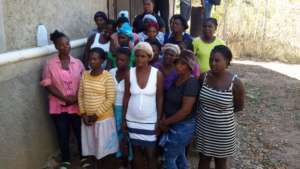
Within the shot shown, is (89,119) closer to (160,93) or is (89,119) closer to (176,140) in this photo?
(160,93)

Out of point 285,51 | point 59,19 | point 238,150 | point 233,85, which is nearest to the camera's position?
point 233,85

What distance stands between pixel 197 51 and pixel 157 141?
4.63ft

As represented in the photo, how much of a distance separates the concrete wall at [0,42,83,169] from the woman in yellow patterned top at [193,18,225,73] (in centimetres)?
180

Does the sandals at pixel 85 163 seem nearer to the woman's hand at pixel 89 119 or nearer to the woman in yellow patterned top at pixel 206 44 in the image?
the woman's hand at pixel 89 119

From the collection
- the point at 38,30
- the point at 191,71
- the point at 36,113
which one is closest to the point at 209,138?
the point at 191,71

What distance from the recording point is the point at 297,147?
518 centimetres

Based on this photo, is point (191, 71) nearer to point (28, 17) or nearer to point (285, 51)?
point (28, 17)

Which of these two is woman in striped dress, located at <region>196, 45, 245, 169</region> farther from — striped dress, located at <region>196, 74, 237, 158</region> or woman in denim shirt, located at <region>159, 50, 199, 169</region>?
woman in denim shirt, located at <region>159, 50, 199, 169</region>

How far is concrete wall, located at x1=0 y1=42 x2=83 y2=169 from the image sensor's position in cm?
342

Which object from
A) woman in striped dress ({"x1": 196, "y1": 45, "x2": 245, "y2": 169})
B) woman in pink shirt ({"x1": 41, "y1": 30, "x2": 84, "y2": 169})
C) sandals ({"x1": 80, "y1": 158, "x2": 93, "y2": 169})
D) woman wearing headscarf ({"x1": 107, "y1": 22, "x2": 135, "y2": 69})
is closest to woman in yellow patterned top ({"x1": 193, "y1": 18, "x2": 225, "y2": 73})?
woman wearing headscarf ({"x1": 107, "y1": 22, "x2": 135, "y2": 69})

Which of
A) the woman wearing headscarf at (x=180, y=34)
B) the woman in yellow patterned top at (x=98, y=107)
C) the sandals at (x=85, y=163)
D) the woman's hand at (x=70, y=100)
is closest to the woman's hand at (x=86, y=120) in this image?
the woman in yellow patterned top at (x=98, y=107)

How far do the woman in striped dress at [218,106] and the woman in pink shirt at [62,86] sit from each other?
137 cm

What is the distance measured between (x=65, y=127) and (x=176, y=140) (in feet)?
4.39

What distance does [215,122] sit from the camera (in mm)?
3334
